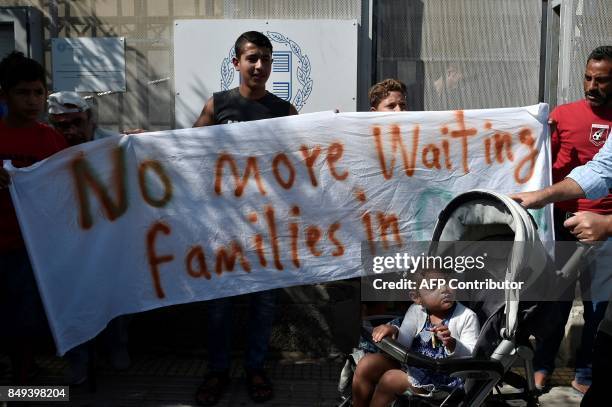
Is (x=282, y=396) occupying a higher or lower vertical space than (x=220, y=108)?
lower

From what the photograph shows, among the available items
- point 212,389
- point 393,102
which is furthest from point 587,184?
point 212,389

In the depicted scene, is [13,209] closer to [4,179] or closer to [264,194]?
[4,179]

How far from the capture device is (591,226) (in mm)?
2701

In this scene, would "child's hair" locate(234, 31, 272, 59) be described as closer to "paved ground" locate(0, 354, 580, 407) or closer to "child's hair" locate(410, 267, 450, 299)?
"child's hair" locate(410, 267, 450, 299)

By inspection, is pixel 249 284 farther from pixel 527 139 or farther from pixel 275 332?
pixel 527 139

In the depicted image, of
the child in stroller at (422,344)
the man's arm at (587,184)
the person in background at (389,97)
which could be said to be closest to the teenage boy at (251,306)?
the person in background at (389,97)

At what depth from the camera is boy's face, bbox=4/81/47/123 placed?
398cm

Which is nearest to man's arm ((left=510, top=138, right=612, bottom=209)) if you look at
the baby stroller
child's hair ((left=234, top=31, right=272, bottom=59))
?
the baby stroller

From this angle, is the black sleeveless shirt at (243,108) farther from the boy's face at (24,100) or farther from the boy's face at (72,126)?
the boy's face at (24,100)

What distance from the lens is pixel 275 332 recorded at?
5.00m

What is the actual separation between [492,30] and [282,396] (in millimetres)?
3609

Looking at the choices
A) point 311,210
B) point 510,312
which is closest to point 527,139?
point 311,210

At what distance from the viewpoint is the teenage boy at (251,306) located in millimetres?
4266

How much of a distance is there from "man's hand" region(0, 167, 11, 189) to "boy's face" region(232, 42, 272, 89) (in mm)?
1450
